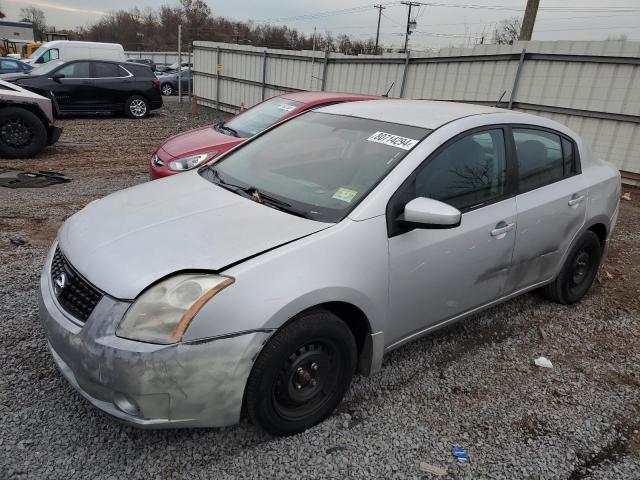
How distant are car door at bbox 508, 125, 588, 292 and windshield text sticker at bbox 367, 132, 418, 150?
0.94m

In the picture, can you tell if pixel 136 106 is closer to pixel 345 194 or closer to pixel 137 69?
pixel 137 69

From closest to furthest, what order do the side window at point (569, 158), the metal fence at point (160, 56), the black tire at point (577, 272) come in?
1. the side window at point (569, 158)
2. the black tire at point (577, 272)
3. the metal fence at point (160, 56)

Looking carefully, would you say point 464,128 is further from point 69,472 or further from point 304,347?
point 69,472

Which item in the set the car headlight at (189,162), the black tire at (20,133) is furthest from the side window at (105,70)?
the car headlight at (189,162)

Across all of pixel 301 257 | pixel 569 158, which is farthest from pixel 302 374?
pixel 569 158

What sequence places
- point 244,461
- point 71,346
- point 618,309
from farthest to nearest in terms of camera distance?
point 618,309
point 244,461
point 71,346

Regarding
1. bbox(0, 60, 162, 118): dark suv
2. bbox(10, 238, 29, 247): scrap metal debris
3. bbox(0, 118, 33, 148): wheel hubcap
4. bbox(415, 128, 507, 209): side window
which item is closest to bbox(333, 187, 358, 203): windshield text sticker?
bbox(415, 128, 507, 209): side window

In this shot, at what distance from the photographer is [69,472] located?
2.19 metres

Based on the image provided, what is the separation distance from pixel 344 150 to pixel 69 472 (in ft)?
7.37

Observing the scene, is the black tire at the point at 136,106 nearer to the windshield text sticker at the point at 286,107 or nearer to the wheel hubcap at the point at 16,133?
the wheel hubcap at the point at 16,133

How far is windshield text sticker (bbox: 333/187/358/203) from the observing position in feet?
8.63

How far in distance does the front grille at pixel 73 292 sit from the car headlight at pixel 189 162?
3401mm

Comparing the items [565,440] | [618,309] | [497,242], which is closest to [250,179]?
[497,242]

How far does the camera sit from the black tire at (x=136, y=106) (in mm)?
14547
